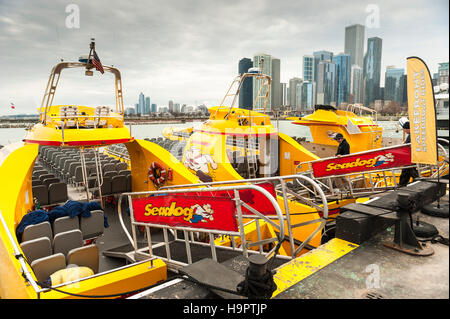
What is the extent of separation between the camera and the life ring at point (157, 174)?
7.28 metres

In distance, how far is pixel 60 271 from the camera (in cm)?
325

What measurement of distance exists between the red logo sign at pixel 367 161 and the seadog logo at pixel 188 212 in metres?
4.00

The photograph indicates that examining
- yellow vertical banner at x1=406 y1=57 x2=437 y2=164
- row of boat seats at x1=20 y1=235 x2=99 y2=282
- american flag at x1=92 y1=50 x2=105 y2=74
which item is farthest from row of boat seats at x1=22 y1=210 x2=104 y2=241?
yellow vertical banner at x1=406 y1=57 x2=437 y2=164

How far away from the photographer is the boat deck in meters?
2.40

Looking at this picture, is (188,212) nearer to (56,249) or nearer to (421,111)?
(56,249)

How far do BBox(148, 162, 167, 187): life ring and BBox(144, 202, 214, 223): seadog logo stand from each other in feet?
11.7

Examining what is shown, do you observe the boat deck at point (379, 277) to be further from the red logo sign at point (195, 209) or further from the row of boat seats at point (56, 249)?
the row of boat seats at point (56, 249)

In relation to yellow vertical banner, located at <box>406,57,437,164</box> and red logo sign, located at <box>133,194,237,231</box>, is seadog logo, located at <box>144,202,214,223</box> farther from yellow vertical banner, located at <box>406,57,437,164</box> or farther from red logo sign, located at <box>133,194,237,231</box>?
yellow vertical banner, located at <box>406,57,437,164</box>

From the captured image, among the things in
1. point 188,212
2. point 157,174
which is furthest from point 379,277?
point 157,174

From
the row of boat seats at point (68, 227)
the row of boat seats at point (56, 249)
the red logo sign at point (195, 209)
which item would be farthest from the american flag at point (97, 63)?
the red logo sign at point (195, 209)

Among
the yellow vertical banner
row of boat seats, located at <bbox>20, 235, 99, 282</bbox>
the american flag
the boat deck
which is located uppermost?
the american flag
